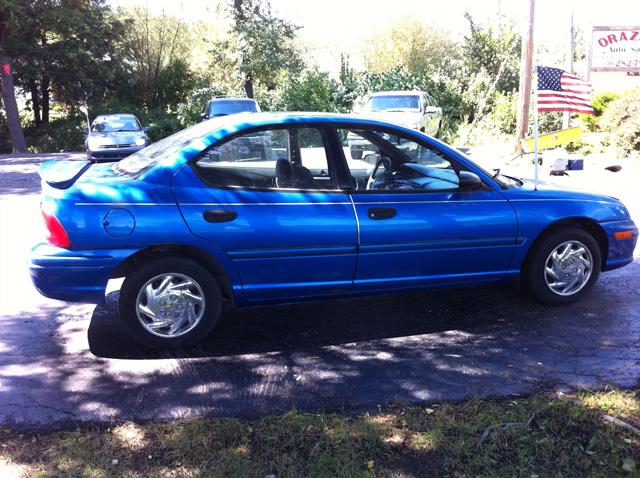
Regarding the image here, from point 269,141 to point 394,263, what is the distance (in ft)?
4.37

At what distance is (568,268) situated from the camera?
5.11 m

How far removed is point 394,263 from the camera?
15.2 ft

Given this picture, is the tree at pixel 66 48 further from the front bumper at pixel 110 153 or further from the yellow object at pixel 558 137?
the yellow object at pixel 558 137

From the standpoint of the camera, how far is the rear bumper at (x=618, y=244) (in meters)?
5.21

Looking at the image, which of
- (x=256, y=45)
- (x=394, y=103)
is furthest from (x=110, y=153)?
(x=256, y=45)

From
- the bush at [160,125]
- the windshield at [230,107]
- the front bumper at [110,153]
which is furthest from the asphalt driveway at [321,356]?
the bush at [160,125]

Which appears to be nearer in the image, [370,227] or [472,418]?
[472,418]

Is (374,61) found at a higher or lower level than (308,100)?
higher

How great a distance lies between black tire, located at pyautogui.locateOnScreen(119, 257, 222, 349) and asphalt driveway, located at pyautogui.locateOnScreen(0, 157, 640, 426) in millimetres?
104

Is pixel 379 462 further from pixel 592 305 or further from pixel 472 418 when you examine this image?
pixel 592 305

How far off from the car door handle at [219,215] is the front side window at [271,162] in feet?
0.73

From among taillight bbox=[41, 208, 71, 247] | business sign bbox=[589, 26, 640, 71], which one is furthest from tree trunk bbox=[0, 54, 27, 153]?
taillight bbox=[41, 208, 71, 247]

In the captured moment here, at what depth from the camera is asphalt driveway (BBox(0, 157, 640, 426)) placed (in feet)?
11.9

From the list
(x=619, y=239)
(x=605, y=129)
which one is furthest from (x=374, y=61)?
(x=619, y=239)
